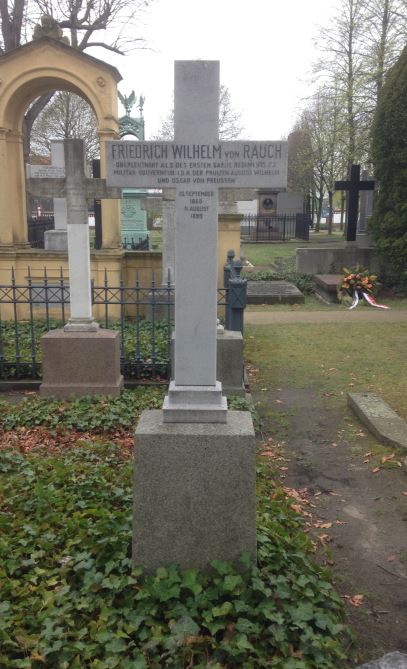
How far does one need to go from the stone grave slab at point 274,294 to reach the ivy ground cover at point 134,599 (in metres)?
10.4

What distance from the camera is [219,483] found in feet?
9.96

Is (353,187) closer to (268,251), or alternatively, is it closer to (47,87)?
(47,87)

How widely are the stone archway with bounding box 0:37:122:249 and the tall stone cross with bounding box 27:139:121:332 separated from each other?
2.93m

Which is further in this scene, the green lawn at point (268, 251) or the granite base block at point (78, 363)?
the green lawn at point (268, 251)

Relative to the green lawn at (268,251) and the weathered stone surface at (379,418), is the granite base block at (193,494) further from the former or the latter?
the green lawn at (268,251)

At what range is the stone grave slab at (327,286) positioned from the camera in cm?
1414

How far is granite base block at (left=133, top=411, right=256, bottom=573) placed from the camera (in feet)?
9.87

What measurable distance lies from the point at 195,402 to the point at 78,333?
3545 mm

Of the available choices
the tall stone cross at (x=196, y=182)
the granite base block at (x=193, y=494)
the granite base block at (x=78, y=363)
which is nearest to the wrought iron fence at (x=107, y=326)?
the granite base block at (x=78, y=363)

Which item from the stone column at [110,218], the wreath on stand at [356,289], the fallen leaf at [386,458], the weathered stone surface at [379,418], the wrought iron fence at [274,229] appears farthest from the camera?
the wrought iron fence at [274,229]

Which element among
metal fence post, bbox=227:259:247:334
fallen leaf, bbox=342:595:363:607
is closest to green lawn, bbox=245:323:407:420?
metal fence post, bbox=227:259:247:334

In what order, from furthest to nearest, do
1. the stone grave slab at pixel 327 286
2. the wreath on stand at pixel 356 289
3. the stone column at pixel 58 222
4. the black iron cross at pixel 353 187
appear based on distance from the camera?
the black iron cross at pixel 353 187 < the stone grave slab at pixel 327 286 < the wreath on stand at pixel 356 289 < the stone column at pixel 58 222

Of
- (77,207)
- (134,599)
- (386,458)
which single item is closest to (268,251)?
(77,207)

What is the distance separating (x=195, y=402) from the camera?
3.16 meters
